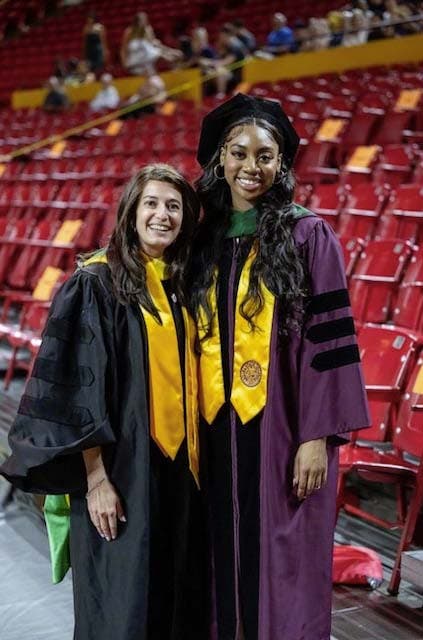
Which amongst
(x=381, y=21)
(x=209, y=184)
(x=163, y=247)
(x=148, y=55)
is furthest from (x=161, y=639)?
(x=148, y=55)

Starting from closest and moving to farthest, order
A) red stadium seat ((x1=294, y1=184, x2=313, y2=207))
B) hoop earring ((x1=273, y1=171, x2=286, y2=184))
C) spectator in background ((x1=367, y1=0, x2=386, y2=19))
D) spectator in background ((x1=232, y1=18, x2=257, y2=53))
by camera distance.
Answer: hoop earring ((x1=273, y1=171, x2=286, y2=184)) → red stadium seat ((x1=294, y1=184, x2=313, y2=207)) → spectator in background ((x1=367, y1=0, x2=386, y2=19)) → spectator in background ((x1=232, y1=18, x2=257, y2=53))

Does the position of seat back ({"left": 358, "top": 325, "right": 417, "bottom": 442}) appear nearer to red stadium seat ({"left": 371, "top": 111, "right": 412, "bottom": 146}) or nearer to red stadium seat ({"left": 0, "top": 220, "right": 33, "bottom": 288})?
red stadium seat ({"left": 0, "top": 220, "right": 33, "bottom": 288})

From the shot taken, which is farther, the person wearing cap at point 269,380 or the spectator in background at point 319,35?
the spectator in background at point 319,35

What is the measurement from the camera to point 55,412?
6.41 feet

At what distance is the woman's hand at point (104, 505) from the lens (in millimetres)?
1960

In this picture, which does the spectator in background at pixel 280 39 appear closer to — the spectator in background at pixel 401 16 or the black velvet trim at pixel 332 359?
the spectator in background at pixel 401 16

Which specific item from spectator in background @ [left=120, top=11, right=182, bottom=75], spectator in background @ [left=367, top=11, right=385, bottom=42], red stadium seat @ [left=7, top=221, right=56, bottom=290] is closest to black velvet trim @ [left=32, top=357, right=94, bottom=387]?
red stadium seat @ [left=7, top=221, right=56, bottom=290]

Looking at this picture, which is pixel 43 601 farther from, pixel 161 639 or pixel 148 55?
pixel 148 55

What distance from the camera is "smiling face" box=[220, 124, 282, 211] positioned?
6.49ft

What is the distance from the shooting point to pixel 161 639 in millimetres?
2080

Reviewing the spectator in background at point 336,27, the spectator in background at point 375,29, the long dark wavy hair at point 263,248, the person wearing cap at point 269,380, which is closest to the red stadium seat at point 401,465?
the person wearing cap at point 269,380

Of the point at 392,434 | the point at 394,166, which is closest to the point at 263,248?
the point at 392,434

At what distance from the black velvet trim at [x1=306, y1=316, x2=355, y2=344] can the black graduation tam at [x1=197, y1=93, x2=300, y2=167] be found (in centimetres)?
36

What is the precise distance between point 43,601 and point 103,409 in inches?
42.0
